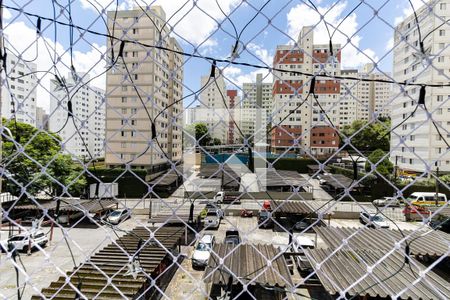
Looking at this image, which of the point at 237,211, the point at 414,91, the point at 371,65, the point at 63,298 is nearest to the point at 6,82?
the point at 371,65

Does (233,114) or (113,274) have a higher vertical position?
(233,114)

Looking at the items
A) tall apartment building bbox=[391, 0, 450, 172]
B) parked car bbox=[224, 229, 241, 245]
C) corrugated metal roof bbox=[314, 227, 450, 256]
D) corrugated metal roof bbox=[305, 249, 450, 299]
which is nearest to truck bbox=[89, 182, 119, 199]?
tall apartment building bbox=[391, 0, 450, 172]

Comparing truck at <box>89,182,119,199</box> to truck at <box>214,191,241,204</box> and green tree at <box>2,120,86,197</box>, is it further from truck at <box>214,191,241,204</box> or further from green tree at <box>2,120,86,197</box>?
truck at <box>214,191,241,204</box>

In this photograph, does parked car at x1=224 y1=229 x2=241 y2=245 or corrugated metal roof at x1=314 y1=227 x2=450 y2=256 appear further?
parked car at x1=224 y1=229 x2=241 y2=245

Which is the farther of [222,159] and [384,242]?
[384,242]

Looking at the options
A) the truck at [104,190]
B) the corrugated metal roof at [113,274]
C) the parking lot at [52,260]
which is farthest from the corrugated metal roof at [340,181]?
the parking lot at [52,260]

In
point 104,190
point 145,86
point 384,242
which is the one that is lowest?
point 384,242

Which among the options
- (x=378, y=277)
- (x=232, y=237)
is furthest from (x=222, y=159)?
(x=232, y=237)

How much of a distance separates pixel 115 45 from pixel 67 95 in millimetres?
177

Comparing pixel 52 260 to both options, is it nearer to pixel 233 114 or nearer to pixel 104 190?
pixel 104 190

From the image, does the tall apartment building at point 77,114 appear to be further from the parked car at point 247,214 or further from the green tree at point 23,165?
the parked car at point 247,214

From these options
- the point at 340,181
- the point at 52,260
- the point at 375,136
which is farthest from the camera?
the point at 340,181

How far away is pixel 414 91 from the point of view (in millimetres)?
770

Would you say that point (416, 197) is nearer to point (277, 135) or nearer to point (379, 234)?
point (379, 234)
